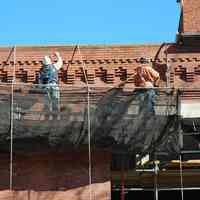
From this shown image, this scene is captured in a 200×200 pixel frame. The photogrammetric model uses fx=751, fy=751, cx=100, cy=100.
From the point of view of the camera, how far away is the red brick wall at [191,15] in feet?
65.4

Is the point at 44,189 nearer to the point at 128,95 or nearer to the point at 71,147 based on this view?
the point at 71,147

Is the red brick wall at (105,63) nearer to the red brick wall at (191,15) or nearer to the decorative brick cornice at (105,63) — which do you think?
the decorative brick cornice at (105,63)

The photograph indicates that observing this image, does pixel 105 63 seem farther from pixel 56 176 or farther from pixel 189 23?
pixel 56 176

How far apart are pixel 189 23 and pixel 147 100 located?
15.8 ft

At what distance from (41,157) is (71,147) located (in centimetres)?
83

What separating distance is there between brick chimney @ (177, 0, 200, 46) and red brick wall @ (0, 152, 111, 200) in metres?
4.44

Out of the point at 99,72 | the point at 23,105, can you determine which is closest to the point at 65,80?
the point at 99,72

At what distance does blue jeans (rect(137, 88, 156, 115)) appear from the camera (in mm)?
15891

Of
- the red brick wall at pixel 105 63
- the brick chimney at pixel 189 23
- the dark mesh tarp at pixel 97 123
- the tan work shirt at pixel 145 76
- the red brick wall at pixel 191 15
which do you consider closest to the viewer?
the dark mesh tarp at pixel 97 123

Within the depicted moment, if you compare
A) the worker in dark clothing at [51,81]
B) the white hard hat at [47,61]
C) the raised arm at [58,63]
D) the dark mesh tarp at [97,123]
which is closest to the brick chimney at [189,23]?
the raised arm at [58,63]

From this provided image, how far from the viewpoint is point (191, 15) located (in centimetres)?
2027

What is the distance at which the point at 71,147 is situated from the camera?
51.9 ft

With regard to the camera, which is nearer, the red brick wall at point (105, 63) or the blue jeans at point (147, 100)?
the blue jeans at point (147, 100)

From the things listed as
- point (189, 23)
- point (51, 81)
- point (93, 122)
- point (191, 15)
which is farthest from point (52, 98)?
point (191, 15)
